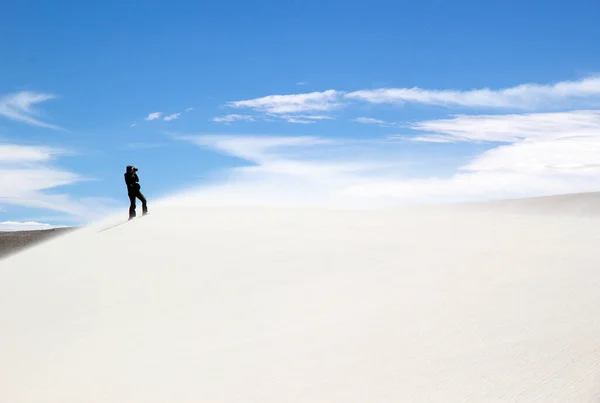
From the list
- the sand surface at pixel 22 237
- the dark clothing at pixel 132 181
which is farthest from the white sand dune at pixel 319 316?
the sand surface at pixel 22 237

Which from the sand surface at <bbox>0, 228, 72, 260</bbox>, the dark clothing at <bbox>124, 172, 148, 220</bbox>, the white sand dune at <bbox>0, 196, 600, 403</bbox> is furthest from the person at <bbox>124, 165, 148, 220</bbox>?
the sand surface at <bbox>0, 228, 72, 260</bbox>

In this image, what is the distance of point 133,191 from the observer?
1594cm

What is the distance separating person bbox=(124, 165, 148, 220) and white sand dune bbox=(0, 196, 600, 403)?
6.99ft

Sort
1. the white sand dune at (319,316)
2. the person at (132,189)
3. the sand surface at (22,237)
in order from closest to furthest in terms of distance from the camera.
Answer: the white sand dune at (319,316)
the person at (132,189)
the sand surface at (22,237)

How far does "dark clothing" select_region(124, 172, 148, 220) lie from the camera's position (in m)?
15.5

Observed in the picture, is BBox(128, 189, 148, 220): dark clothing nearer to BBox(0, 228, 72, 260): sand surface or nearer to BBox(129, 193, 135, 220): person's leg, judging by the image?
BBox(129, 193, 135, 220): person's leg

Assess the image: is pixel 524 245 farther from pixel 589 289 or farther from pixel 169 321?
pixel 169 321

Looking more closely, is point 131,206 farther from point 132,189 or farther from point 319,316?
point 319,316

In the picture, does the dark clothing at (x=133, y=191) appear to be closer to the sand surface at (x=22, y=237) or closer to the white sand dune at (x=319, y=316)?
the white sand dune at (x=319, y=316)

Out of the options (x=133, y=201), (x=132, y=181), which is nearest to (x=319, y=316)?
(x=132, y=181)

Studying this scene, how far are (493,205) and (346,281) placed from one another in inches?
340

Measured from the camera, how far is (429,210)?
16.7m

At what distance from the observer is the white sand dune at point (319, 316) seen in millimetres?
5852

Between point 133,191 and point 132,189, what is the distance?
0.27ft
